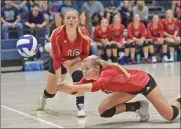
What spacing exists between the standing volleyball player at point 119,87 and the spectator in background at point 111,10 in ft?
28.8

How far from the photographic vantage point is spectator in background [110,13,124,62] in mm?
13977

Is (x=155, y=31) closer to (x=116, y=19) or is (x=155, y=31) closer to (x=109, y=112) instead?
(x=116, y=19)

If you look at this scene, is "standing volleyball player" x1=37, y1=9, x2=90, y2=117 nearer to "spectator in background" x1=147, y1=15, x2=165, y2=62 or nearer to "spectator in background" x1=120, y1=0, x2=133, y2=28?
"spectator in background" x1=147, y1=15, x2=165, y2=62

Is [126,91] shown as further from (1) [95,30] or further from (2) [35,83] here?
(1) [95,30]

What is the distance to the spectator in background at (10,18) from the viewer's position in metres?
13.4

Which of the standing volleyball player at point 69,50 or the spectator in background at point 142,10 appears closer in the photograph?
the standing volleyball player at point 69,50

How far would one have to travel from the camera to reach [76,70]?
21.9ft

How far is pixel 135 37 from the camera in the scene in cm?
1433

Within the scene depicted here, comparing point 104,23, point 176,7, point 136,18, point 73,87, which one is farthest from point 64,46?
point 176,7

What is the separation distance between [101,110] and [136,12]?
940 cm

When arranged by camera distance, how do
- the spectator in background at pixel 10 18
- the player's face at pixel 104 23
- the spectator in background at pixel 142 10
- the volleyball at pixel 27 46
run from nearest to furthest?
1. the volleyball at pixel 27 46
2. the spectator in background at pixel 10 18
3. the player's face at pixel 104 23
4. the spectator in background at pixel 142 10

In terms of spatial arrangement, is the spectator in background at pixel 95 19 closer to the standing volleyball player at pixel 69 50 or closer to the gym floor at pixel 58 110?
the gym floor at pixel 58 110

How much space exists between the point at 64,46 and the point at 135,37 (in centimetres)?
785

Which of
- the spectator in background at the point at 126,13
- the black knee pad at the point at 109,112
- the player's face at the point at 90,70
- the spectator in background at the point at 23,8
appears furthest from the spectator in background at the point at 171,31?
the player's face at the point at 90,70
